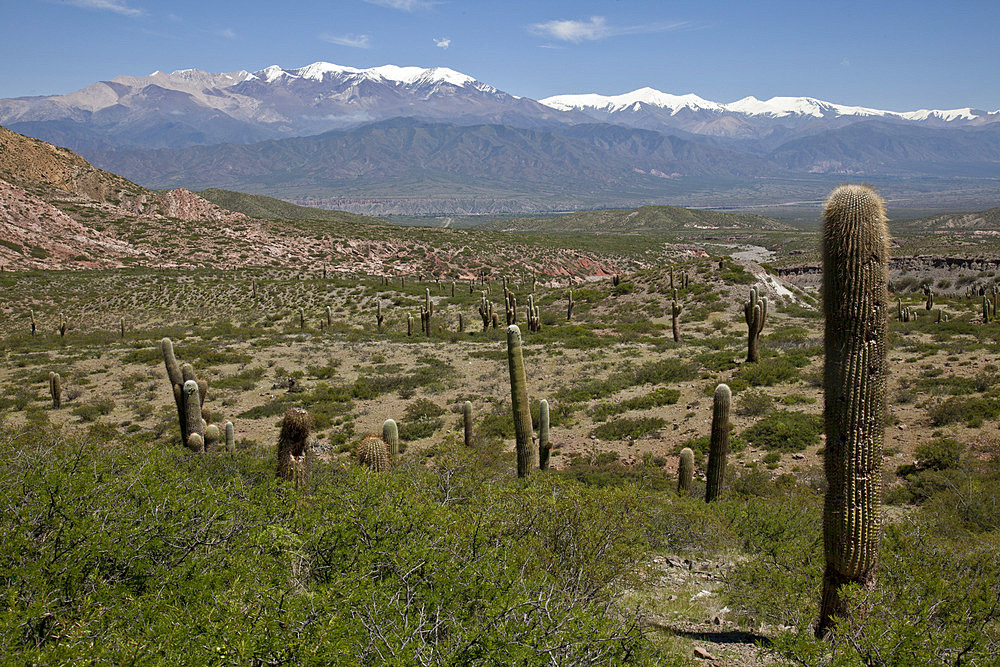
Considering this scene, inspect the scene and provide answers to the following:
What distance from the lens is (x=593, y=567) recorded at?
575 cm

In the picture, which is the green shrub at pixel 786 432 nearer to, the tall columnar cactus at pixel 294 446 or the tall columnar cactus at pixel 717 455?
the tall columnar cactus at pixel 717 455

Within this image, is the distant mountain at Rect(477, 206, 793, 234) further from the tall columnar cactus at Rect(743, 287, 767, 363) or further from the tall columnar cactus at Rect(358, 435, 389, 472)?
the tall columnar cactus at Rect(358, 435, 389, 472)

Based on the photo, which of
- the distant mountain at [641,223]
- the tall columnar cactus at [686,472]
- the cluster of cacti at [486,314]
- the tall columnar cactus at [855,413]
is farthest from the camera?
the distant mountain at [641,223]

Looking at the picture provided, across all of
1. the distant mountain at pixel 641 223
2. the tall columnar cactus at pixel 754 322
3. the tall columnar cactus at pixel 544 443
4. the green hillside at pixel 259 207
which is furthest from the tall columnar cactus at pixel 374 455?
the distant mountain at pixel 641 223

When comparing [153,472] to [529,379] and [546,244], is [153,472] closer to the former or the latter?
[529,379]

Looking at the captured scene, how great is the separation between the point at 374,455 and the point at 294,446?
1625mm

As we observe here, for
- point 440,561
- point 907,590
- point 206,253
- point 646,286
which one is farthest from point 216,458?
point 206,253

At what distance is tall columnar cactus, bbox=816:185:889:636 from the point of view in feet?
17.6

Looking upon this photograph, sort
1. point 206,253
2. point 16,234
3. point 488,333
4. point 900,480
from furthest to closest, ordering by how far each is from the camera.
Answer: point 206,253, point 16,234, point 488,333, point 900,480

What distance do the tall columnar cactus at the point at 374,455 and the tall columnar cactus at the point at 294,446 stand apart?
1.29m

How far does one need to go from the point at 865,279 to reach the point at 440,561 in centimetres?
452

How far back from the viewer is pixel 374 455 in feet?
34.0

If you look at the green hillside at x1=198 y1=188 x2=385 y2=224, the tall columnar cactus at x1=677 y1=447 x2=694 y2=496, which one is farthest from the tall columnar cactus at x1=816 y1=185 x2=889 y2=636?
the green hillside at x1=198 y1=188 x2=385 y2=224

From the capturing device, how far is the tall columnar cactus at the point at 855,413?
5375 millimetres
